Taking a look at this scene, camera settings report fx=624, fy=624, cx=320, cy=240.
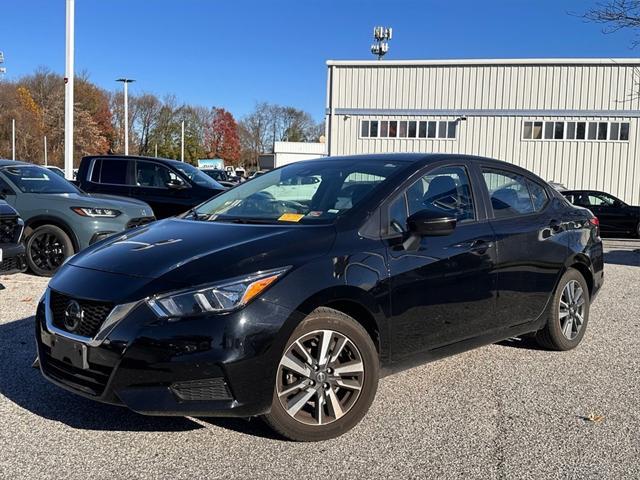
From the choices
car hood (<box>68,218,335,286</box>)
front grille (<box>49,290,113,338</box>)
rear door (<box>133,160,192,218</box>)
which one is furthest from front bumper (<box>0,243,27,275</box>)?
rear door (<box>133,160,192,218</box>)

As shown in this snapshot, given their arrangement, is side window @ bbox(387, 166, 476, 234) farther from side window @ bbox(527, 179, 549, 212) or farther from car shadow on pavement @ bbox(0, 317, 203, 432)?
car shadow on pavement @ bbox(0, 317, 203, 432)

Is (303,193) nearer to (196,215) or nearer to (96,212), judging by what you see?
(196,215)

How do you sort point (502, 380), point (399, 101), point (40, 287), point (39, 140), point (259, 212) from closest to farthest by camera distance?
point (259, 212) → point (502, 380) → point (40, 287) → point (399, 101) → point (39, 140)

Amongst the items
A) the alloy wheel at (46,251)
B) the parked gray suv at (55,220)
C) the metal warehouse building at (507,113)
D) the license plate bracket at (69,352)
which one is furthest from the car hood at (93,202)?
the metal warehouse building at (507,113)

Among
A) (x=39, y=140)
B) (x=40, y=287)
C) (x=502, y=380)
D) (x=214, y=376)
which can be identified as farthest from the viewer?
(x=39, y=140)

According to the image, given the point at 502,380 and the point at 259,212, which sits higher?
the point at 259,212

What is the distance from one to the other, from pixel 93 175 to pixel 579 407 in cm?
1004

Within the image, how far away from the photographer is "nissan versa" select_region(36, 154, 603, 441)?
10.1 feet

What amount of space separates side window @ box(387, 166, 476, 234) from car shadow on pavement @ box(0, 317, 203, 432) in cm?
177

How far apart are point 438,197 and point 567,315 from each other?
72.0 inches

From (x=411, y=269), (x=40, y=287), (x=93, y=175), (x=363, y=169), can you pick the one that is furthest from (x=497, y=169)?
(x=93, y=175)

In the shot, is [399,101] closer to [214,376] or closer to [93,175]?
[93,175]

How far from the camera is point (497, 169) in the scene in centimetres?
484

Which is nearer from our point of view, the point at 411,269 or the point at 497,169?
the point at 411,269
